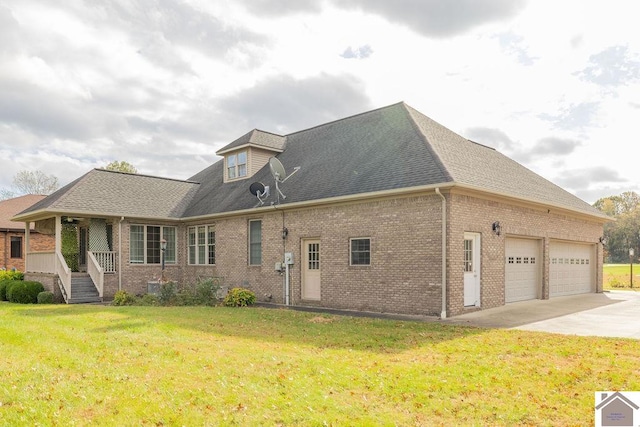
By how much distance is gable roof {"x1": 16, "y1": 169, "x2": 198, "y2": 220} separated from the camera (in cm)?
1956

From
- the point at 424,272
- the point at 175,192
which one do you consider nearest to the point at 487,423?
the point at 424,272

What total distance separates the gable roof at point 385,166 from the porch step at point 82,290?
16.5 feet

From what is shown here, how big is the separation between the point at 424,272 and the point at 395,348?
4.75 meters

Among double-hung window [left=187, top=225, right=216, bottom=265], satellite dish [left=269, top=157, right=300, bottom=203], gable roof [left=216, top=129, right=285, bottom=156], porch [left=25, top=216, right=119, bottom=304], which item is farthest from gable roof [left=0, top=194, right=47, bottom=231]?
satellite dish [left=269, top=157, right=300, bottom=203]

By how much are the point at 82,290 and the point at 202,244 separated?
5.13 metres

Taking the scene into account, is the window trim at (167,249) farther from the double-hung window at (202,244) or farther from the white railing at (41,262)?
the white railing at (41,262)

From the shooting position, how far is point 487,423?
5.09 m

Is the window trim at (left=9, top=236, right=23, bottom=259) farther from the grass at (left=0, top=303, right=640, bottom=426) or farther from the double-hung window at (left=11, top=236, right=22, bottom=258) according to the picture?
the grass at (left=0, top=303, right=640, bottom=426)

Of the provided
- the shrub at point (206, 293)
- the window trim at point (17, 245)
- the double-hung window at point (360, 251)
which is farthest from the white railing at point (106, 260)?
the window trim at point (17, 245)

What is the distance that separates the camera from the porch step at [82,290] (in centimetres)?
1853

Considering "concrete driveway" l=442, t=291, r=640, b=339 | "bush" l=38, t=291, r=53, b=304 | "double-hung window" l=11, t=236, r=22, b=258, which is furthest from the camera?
"double-hung window" l=11, t=236, r=22, b=258

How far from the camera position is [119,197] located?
21.3 meters

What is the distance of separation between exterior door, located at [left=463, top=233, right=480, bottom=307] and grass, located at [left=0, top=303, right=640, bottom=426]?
3020 mm

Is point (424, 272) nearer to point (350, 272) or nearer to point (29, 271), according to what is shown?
point (350, 272)
